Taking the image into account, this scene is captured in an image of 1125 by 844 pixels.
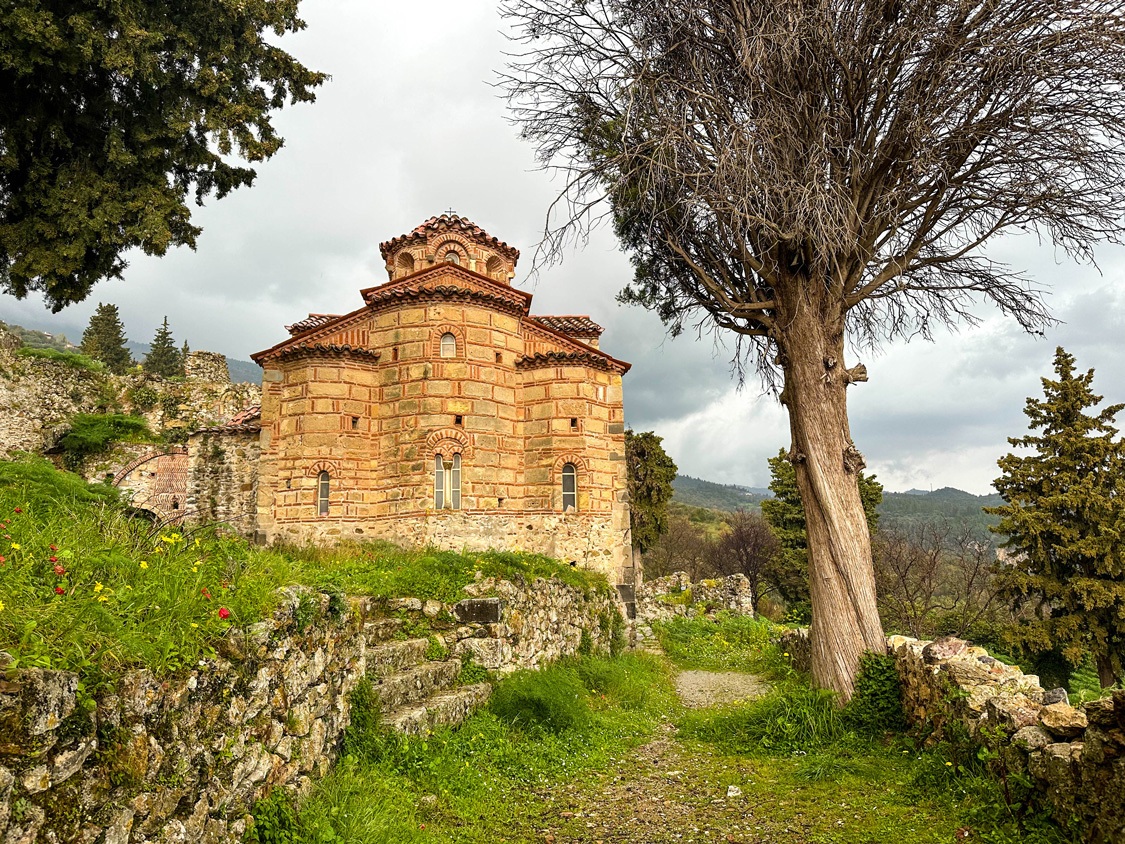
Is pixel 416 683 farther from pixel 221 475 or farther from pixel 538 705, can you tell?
pixel 221 475

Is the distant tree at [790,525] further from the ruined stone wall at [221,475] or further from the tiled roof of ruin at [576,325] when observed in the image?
the ruined stone wall at [221,475]

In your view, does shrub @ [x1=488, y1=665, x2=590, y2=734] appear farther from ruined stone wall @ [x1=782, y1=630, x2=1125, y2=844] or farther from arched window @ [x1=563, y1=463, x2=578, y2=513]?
arched window @ [x1=563, y1=463, x2=578, y2=513]

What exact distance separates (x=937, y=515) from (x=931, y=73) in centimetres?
11439

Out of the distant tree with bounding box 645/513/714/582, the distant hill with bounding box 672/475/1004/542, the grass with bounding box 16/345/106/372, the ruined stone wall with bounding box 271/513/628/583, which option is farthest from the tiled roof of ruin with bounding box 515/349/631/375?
the distant hill with bounding box 672/475/1004/542

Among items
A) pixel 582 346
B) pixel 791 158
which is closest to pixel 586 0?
pixel 791 158

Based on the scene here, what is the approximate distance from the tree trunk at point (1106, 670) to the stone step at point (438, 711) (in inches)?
727

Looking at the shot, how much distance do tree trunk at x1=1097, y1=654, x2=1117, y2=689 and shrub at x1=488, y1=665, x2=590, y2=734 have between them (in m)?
16.8

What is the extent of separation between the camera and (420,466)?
49.7 ft

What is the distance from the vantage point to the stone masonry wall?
2350 mm

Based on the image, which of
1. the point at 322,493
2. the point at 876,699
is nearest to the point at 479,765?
the point at 876,699

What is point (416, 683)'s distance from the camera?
25.2 ft

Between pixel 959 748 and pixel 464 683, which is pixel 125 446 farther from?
pixel 959 748

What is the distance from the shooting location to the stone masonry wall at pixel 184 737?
2.35 metres

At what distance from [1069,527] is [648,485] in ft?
51.0
